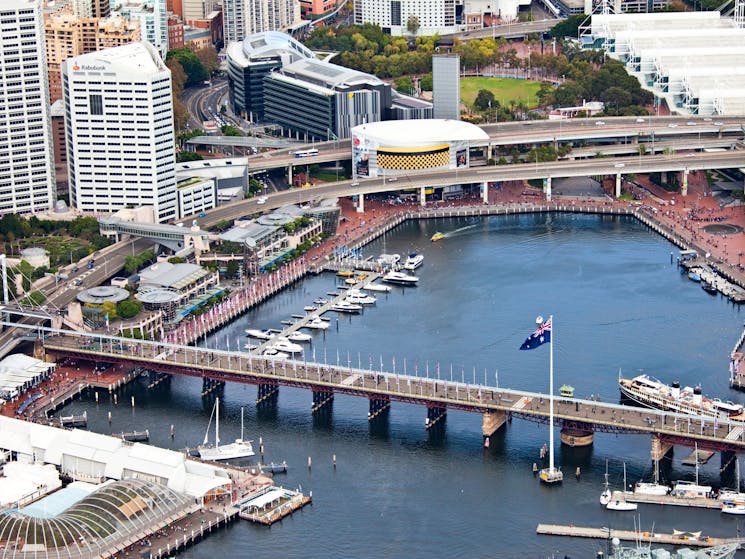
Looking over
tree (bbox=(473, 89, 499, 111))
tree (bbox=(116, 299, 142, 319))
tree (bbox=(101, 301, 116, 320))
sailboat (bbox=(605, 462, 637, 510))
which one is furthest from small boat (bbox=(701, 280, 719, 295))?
tree (bbox=(473, 89, 499, 111))

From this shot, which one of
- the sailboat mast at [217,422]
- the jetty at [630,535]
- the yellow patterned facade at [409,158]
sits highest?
the yellow patterned facade at [409,158]

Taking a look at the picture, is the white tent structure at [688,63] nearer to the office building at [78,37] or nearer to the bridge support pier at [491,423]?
the office building at [78,37]

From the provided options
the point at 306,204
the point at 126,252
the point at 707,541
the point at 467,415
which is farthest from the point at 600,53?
the point at 707,541

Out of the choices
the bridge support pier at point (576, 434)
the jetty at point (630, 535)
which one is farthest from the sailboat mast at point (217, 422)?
the jetty at point (630, 535)

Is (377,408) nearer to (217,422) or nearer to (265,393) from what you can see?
(265,393)

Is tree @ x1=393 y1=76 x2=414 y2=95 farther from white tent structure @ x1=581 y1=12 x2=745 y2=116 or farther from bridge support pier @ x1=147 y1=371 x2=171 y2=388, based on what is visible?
bridge support pier @ x1=147 y1=371 x2=171 y2=388
